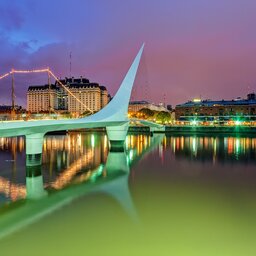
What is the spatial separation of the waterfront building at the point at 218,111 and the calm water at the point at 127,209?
31073mm

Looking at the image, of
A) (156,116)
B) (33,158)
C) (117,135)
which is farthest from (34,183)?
(156,116)

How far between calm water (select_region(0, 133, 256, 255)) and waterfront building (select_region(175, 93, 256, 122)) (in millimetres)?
31073

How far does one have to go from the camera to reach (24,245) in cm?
492

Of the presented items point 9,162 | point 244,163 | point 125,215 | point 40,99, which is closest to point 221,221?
point 125,215

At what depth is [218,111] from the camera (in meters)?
43.8

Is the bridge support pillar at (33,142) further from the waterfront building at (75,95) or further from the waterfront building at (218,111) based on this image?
the waterfront building at (75,95)

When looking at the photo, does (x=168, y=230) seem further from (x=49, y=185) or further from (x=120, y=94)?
(x=120, y=94)

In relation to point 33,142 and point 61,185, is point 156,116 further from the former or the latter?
point 61,185

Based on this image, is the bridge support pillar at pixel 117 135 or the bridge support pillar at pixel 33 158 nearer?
the bridge support pillar at pixel 33 158

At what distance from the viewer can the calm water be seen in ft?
16.3

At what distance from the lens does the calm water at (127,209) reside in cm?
495

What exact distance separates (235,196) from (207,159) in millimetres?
6754

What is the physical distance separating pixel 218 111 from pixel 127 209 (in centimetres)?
3921

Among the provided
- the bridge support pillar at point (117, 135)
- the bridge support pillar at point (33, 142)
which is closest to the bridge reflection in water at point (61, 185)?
the bridge support pillar at point (33, 142)
